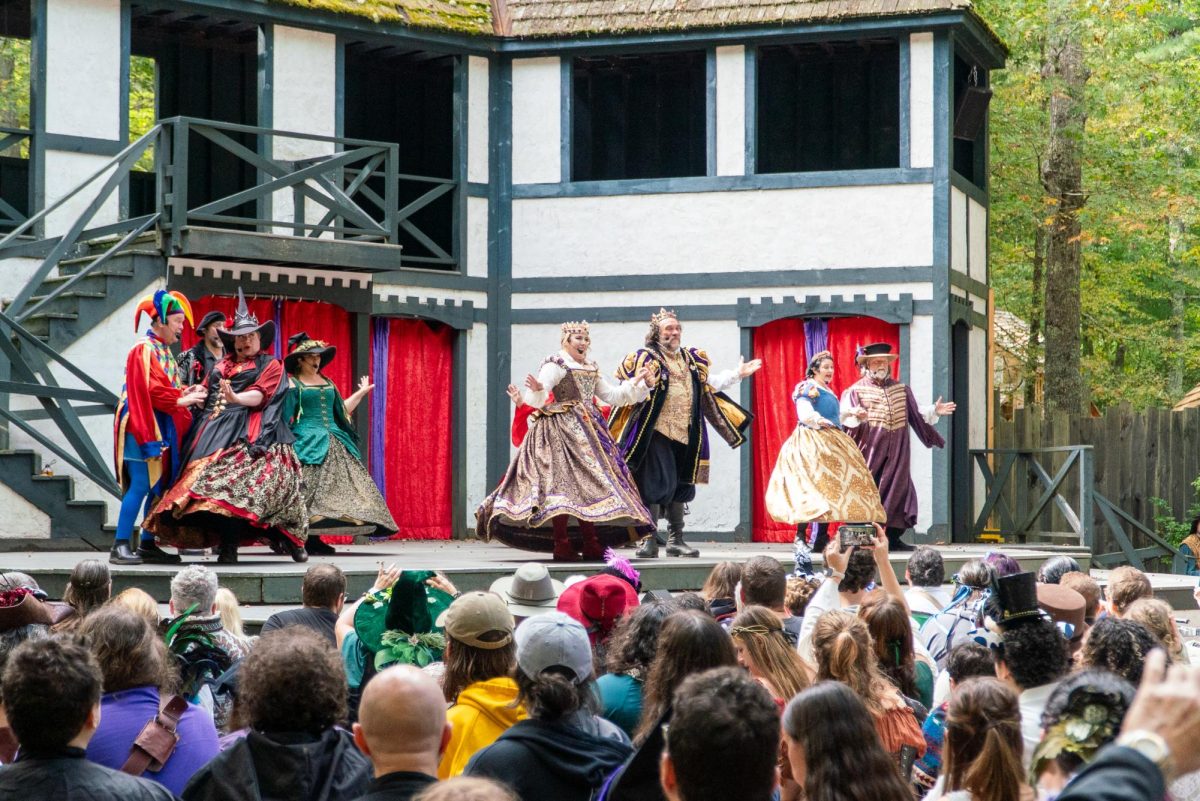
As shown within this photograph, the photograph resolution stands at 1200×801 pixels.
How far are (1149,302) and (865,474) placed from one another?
543 inches

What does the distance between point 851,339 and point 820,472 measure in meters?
3.23

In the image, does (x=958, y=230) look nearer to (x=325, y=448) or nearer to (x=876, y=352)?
(x=876, y=352)

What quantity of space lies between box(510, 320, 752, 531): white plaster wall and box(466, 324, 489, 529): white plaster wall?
46 centimetres

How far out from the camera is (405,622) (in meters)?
4.67

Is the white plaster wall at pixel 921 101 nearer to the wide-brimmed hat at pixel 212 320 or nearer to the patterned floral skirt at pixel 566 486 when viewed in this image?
the patterned floral skirt at pixel 566 486

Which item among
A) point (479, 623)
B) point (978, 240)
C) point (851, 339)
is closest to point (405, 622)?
point (479, 623)

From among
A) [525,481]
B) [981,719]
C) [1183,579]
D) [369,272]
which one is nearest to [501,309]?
[369,272]

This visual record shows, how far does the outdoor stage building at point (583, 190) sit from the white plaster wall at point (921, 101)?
0.06ft

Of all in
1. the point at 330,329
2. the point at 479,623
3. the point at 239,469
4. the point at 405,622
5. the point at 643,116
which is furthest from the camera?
the point at 643,116

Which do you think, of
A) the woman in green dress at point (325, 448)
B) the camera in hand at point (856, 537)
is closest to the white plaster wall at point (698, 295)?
the woman in green dress at point (325, 448)

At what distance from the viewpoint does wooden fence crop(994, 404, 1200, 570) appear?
16.5 metres

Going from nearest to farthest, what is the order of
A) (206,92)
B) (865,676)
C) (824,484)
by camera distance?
1. (865,676)
2. (824,484)
3. (206,92)

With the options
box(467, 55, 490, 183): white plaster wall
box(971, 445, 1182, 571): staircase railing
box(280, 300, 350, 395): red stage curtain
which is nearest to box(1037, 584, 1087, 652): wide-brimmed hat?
box(971, 445, 1182, 571): staircase railing

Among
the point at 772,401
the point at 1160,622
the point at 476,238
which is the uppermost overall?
the point at 476,238
